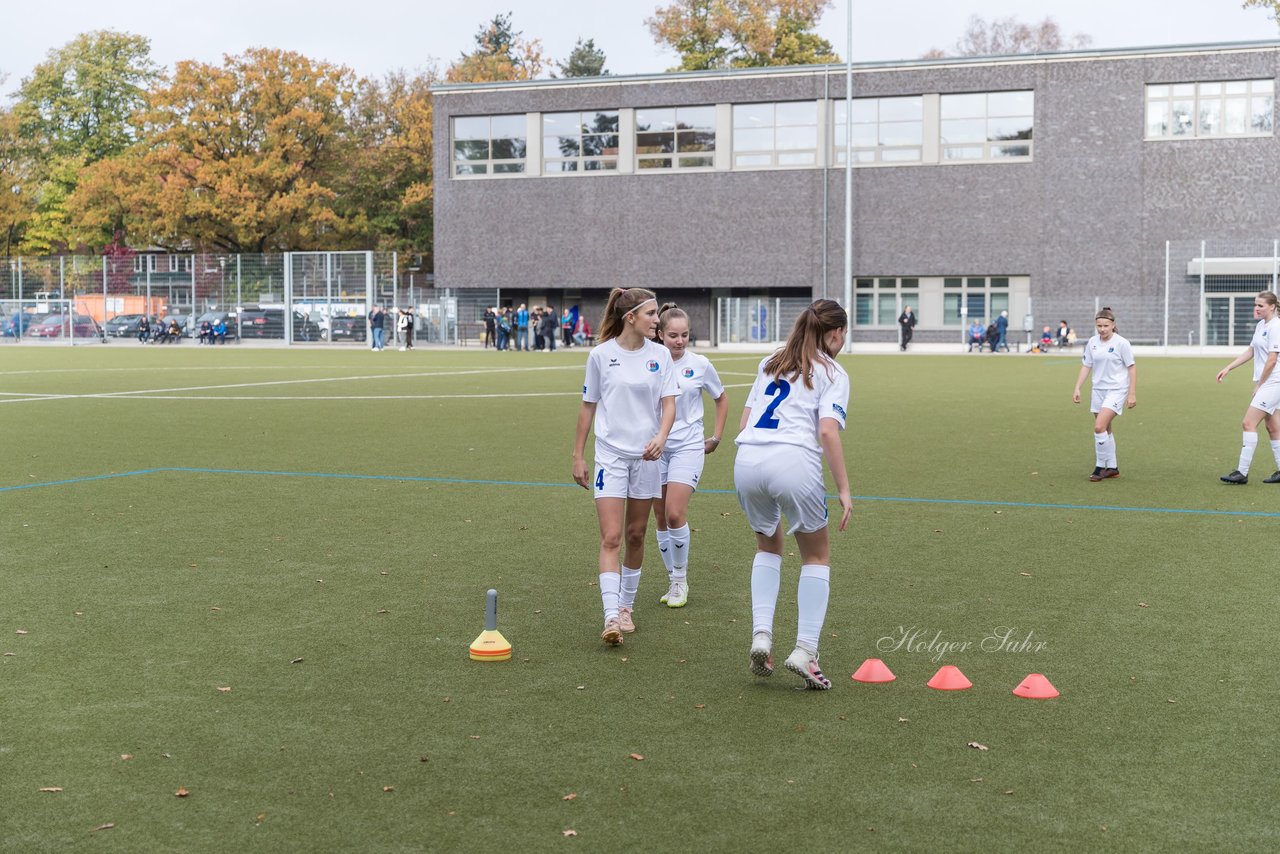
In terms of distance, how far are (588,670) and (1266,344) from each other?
29.9 ft

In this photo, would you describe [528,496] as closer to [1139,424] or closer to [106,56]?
[1139,424]

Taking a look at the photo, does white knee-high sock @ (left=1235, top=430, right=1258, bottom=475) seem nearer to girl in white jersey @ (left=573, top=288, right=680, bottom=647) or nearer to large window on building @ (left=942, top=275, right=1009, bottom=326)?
girl in white jersey @ (left=573, top=288, right=680, bottom=647)

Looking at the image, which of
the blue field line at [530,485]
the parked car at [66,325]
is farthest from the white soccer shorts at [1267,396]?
the parked car at [66,325]

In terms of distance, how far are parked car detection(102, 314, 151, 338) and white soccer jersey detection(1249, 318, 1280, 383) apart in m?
54.2

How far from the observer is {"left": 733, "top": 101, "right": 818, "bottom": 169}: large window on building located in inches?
2176

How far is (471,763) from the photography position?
5.03 meters

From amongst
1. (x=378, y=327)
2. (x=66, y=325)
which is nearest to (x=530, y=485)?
(x=378, y=327)

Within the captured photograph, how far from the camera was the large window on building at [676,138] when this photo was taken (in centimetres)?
5656

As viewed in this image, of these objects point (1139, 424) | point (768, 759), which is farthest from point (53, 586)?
point (1139, 424)

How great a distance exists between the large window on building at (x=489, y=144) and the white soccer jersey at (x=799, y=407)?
2140 inches

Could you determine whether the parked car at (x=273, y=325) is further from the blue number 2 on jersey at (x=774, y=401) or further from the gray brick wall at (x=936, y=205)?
the blue number 2 on jersey at (x=774, y=401)

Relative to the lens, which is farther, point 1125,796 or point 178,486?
point 178,486

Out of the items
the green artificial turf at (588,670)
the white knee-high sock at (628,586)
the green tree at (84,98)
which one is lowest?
the green artificial turf at (588,670)

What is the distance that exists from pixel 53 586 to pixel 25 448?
27.5 feet
